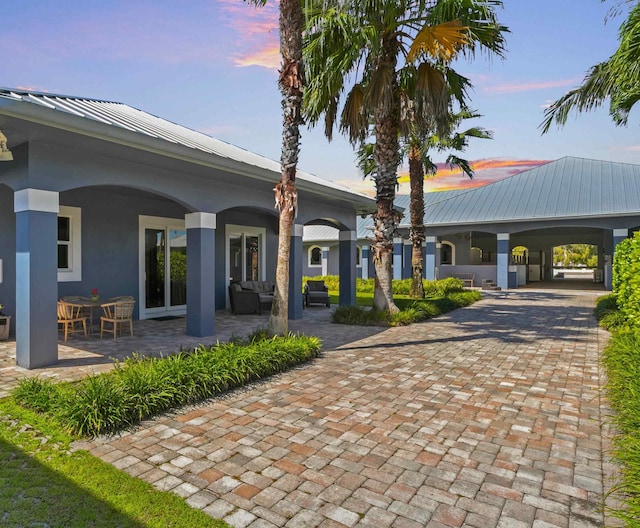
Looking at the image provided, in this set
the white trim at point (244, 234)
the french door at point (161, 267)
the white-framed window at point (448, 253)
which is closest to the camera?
the french door at point (161, 267)

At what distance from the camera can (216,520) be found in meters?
2.83

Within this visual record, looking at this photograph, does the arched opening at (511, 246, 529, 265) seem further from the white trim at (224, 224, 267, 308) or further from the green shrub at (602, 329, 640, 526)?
the green shrub at (602, 329, 640, 526)

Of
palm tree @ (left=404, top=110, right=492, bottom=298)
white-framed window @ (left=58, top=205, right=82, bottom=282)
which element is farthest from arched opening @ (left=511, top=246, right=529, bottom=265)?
white-framed window @ (left=58, top=205, right=82, bottom=282)

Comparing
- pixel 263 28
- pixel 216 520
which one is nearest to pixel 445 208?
pixel 263 28

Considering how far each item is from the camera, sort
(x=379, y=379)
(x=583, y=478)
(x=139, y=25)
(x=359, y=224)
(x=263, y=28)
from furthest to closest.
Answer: (x=359, y=224)
(x=139, y=25)
(x=263, y=28)
(x=379, y=379)
(x=583, y=478)

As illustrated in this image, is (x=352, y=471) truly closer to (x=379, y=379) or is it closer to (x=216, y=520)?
(x=216, y=520)

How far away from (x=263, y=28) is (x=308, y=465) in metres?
8.53

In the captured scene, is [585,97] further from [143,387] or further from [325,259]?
[325,259]

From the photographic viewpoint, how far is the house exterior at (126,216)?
6289mm

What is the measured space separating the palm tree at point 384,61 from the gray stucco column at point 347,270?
10.0 ft

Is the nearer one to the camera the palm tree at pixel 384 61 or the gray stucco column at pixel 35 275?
the gray stucco column at pixel 35 275

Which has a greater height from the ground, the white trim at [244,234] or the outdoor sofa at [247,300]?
the white trim at [244,234]

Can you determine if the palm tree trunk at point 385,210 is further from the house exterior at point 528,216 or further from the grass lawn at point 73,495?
the grass lawn at point 73,495

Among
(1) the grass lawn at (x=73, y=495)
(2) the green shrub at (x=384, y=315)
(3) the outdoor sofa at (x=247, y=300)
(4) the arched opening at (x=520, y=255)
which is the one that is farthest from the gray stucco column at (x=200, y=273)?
(4) the arched opening at (x=520, y=255)
